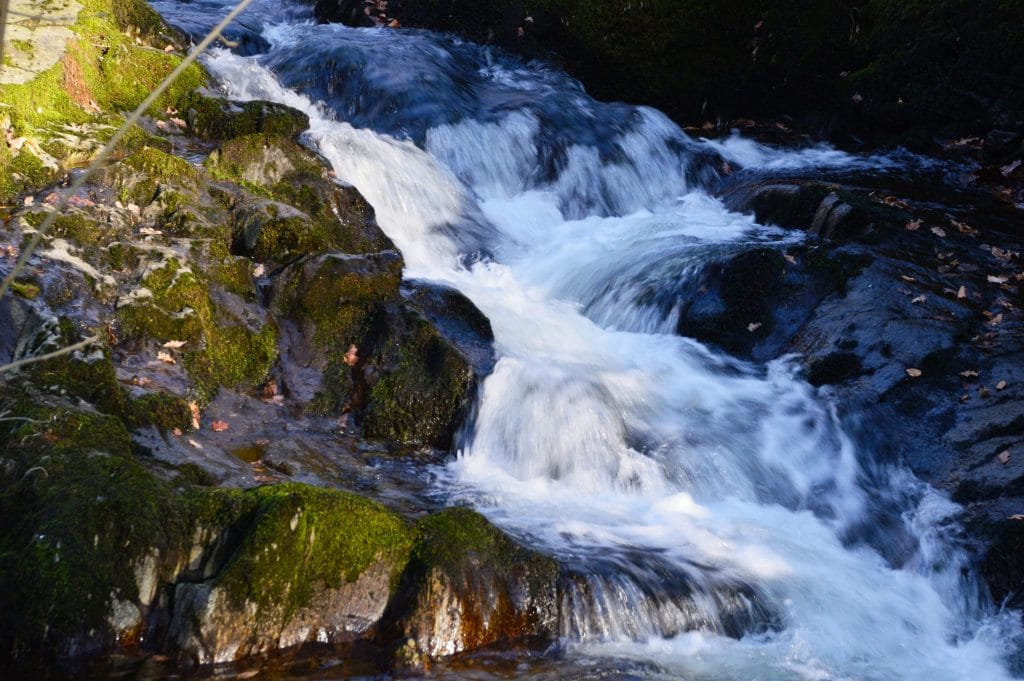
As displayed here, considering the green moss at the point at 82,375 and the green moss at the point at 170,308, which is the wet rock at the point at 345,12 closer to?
the green moss at the point at 170,308

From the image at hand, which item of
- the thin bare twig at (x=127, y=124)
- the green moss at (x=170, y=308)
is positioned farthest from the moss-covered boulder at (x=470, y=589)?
the thin bare twig at (x=127, y=124)

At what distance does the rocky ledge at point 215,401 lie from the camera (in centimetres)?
439

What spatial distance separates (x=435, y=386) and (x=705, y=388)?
2.62 metres

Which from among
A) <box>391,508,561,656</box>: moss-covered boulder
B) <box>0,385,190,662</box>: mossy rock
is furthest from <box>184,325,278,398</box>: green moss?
<box>391,508,561,656</box>: moss-covered boulder

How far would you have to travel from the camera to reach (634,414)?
Answer: 7.41 m

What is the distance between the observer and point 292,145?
29.6 ft

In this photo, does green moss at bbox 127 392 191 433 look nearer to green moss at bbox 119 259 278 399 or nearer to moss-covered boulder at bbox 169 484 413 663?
green moss at bbox 119 259 278 399

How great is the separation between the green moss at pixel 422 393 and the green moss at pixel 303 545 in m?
1.89

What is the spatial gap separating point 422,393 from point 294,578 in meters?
2.60

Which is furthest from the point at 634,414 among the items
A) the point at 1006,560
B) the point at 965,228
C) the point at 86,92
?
the point at 86,92

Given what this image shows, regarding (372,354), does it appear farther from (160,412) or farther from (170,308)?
(160,412)

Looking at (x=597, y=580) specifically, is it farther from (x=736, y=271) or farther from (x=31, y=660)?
(x=736, y=271)

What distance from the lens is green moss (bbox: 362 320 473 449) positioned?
692 cm

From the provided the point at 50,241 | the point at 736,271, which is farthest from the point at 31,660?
the point at 736,271
